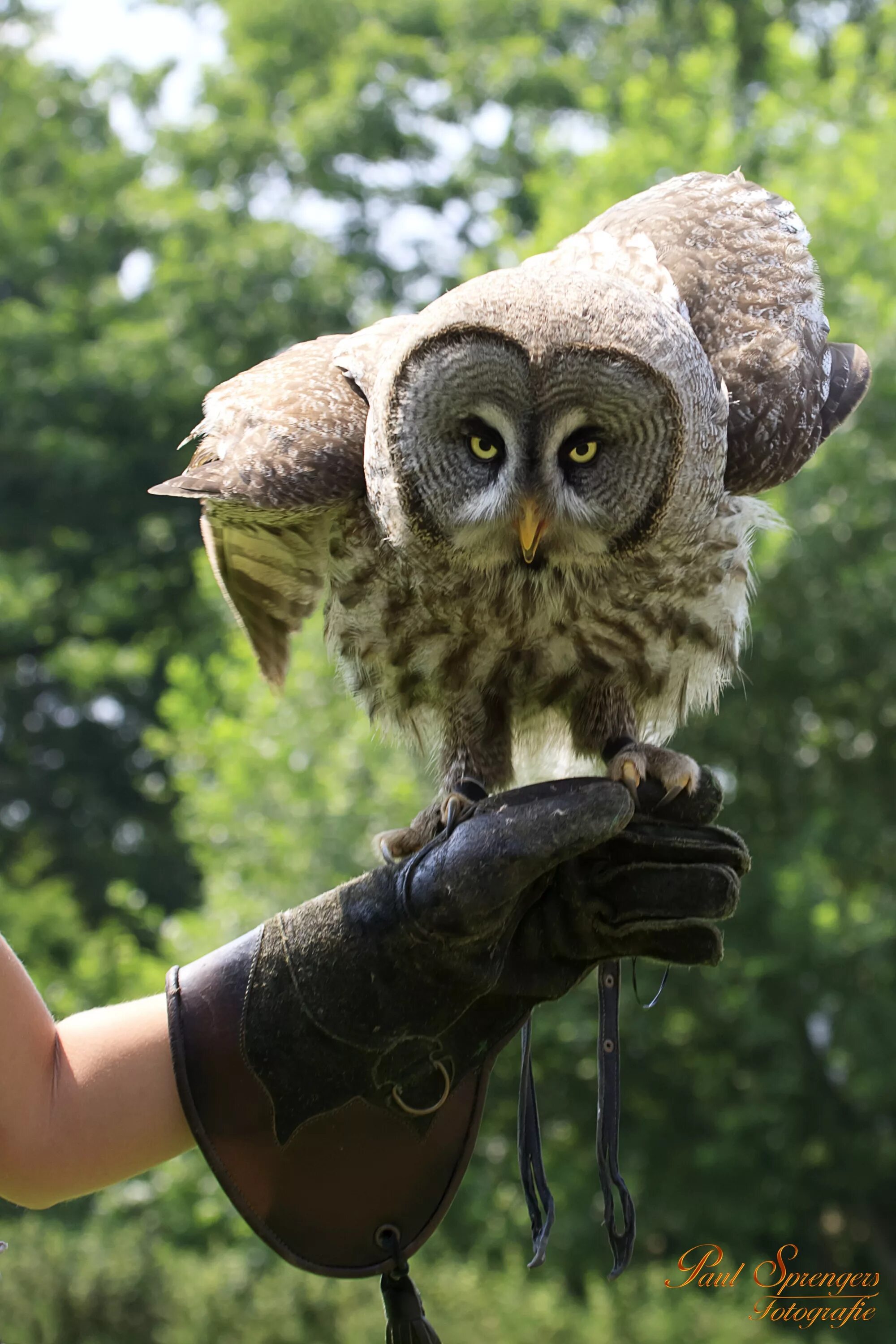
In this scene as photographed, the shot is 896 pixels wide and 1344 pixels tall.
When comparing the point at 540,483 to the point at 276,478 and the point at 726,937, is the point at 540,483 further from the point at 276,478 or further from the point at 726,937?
the point at 726,937

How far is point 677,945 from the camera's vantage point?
2562 millimetres

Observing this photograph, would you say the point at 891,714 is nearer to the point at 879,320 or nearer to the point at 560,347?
the point at 879,320

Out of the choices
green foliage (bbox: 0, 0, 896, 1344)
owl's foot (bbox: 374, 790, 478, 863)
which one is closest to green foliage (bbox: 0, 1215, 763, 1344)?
green foliage (bbox: 0, 0, 896, 1344)

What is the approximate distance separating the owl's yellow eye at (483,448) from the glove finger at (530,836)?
30.5 inches

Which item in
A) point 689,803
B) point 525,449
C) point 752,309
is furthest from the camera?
point 752,309

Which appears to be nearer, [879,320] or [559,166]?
[879,320]

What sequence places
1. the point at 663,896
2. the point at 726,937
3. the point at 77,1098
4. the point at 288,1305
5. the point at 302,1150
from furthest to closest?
the point at 726,937
the point at 288,1305
the point at 663,896
the point at 302,1150
the point at 77,1098

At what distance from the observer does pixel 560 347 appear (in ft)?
8.77

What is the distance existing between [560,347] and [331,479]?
1.82ft

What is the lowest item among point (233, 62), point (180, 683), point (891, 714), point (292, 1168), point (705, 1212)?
point (705, 1212)

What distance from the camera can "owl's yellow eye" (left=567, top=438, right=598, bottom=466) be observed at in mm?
2830

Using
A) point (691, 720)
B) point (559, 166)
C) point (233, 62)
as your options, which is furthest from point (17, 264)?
point (691, 720)

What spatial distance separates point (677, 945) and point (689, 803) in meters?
0.28
